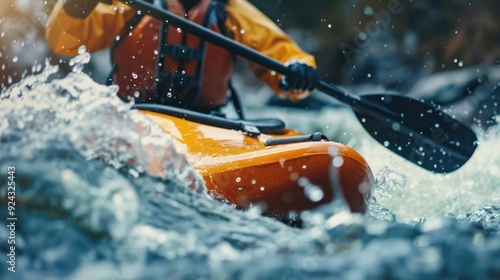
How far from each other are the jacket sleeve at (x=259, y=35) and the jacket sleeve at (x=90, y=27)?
1.63 feet

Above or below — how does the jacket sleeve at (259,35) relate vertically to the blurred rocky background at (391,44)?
below

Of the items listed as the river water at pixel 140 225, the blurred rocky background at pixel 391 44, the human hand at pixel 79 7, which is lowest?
A: the river water at pixel 140 225

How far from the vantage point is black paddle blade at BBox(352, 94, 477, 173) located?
245 cm

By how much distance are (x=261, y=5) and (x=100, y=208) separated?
5.97m

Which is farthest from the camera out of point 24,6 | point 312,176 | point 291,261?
point 24,6

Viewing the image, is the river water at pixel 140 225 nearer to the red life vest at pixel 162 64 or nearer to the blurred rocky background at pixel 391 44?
the red life vest at pixel 162 64

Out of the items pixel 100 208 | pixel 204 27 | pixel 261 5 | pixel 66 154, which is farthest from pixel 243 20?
pixel 261 5

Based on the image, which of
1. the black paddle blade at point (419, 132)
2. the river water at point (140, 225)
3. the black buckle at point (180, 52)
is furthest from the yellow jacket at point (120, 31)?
the river water at point (140, 225)

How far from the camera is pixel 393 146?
248cm

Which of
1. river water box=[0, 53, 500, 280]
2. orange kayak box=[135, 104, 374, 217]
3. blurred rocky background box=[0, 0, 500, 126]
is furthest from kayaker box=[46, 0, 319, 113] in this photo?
blurred rocky background box=[0, 0, 500, 126]

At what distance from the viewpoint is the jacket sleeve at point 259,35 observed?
2756 mm

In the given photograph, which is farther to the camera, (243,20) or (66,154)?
(243,20)

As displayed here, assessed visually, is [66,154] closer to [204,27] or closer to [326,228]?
[326,228]

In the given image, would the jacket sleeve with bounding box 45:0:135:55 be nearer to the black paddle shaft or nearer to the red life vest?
the red life vest
